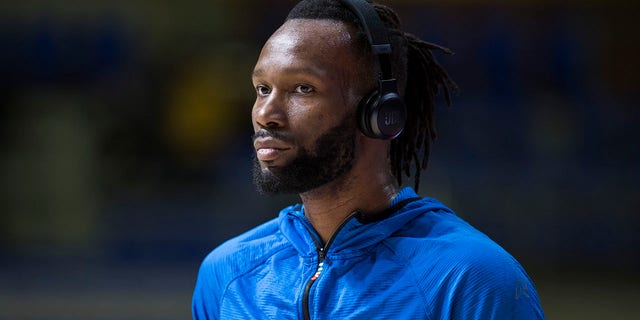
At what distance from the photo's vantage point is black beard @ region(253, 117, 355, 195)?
1859 mm

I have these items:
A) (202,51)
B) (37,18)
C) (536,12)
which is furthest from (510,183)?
(37,18)

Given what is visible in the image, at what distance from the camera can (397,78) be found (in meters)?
1.98

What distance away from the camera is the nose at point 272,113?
1.85 metres

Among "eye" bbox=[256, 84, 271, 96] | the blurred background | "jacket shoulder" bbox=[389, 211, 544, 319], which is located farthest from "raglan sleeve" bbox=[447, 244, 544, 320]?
the blurred background

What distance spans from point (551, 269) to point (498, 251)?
14.5ft

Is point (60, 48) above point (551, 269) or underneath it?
above

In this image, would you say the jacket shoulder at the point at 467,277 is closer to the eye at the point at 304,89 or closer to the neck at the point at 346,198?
the neck at the point at 346,198

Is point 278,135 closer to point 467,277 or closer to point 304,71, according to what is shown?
point 304,71

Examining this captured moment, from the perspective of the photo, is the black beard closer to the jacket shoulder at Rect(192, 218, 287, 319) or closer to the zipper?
the zipper

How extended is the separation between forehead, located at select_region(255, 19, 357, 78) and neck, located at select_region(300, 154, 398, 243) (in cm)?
23

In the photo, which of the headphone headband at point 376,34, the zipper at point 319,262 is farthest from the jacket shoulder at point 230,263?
the headphone headband at point 376,34

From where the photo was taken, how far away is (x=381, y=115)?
1.83m

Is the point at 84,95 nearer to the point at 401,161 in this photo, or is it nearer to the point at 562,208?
the point at 562,208

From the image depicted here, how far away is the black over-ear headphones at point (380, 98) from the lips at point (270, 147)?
0.53 ft
